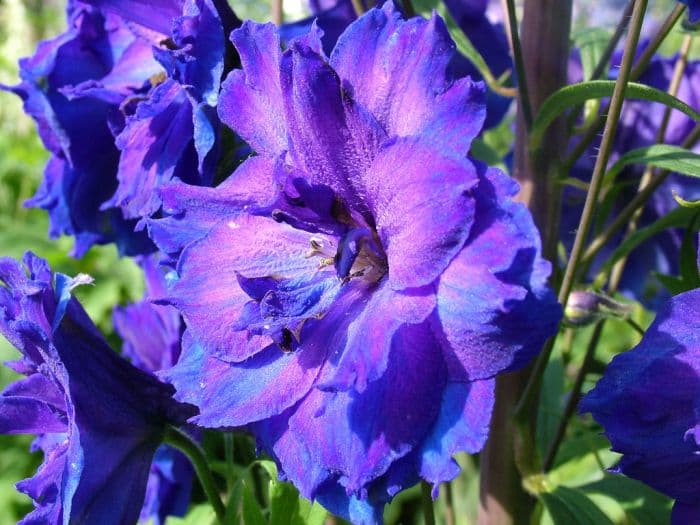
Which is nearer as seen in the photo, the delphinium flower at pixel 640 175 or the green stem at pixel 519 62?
the green stem at pixel 519 62

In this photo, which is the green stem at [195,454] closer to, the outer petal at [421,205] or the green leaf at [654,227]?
the outer petal at [421,205]

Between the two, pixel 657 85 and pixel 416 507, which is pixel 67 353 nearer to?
pixel 657 85

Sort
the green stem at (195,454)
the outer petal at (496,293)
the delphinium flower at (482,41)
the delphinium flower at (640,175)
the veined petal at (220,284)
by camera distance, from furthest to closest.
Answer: the delphinium flower at (640,175) → the delphinium flower at (482,41) → the green stem at (195,454) → the veined petal at (220,284) → the outer petal at (496,293)

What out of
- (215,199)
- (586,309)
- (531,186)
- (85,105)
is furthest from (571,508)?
(85,105)

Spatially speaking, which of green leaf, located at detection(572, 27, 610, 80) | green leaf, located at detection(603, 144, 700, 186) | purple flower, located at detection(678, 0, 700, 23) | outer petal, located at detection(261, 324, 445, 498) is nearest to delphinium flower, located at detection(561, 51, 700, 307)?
green leaf, located at detection(572, 27, 610, 80)

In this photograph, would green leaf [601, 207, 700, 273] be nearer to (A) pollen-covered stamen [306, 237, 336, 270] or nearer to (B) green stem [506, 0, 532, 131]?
(B) green stem [506, 0, 532, 131]

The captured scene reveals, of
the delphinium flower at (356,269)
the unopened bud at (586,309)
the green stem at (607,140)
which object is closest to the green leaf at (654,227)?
the unopened bud at (586,309)

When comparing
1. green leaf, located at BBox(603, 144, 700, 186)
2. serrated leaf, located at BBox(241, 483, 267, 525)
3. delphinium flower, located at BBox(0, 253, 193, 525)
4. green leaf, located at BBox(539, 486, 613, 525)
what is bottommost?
green leaf, located at BBox(539, 486, 613, 525)

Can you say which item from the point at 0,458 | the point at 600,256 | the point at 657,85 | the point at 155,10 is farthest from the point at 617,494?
the point at 0,458

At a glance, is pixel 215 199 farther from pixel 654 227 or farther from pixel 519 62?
pixel 654 227
